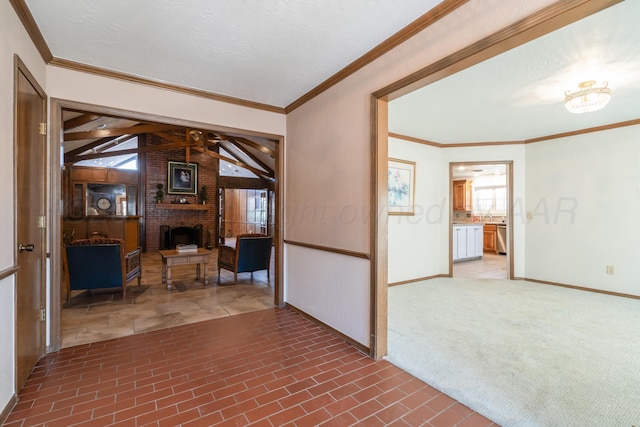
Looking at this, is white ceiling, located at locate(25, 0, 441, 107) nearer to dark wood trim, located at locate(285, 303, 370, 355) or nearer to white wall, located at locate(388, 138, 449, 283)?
dark wood trim, located at locate(285, 303, 370, 355)

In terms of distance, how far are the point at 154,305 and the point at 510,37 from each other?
4.28 m

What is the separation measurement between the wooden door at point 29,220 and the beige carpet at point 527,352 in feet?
8.61

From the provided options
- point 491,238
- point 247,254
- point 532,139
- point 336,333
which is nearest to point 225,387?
point 336,333

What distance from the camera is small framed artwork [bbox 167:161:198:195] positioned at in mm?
8938

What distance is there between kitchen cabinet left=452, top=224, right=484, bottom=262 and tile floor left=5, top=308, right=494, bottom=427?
17.0 ft

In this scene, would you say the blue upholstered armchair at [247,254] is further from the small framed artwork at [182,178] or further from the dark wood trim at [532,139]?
the small framed artwork at [182,178]

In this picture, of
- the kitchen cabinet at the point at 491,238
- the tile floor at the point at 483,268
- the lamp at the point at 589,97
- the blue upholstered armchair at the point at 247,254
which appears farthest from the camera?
the kitchen cabinet at the point at 491,238

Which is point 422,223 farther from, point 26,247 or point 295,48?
point 26,247

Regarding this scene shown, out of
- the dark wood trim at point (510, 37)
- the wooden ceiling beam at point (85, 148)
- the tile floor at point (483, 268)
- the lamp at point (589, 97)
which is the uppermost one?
the wooden ceiling beam at point (85, 148)

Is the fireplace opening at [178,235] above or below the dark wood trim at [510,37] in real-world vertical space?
below

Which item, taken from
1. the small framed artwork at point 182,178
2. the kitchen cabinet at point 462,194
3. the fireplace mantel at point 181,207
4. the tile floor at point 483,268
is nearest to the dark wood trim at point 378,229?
the tile floor at point 483,268

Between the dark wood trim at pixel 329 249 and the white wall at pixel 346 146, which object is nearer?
the white wall at pixel 346 146

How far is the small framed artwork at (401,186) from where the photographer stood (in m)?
4.71

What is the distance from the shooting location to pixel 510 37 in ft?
5.09
